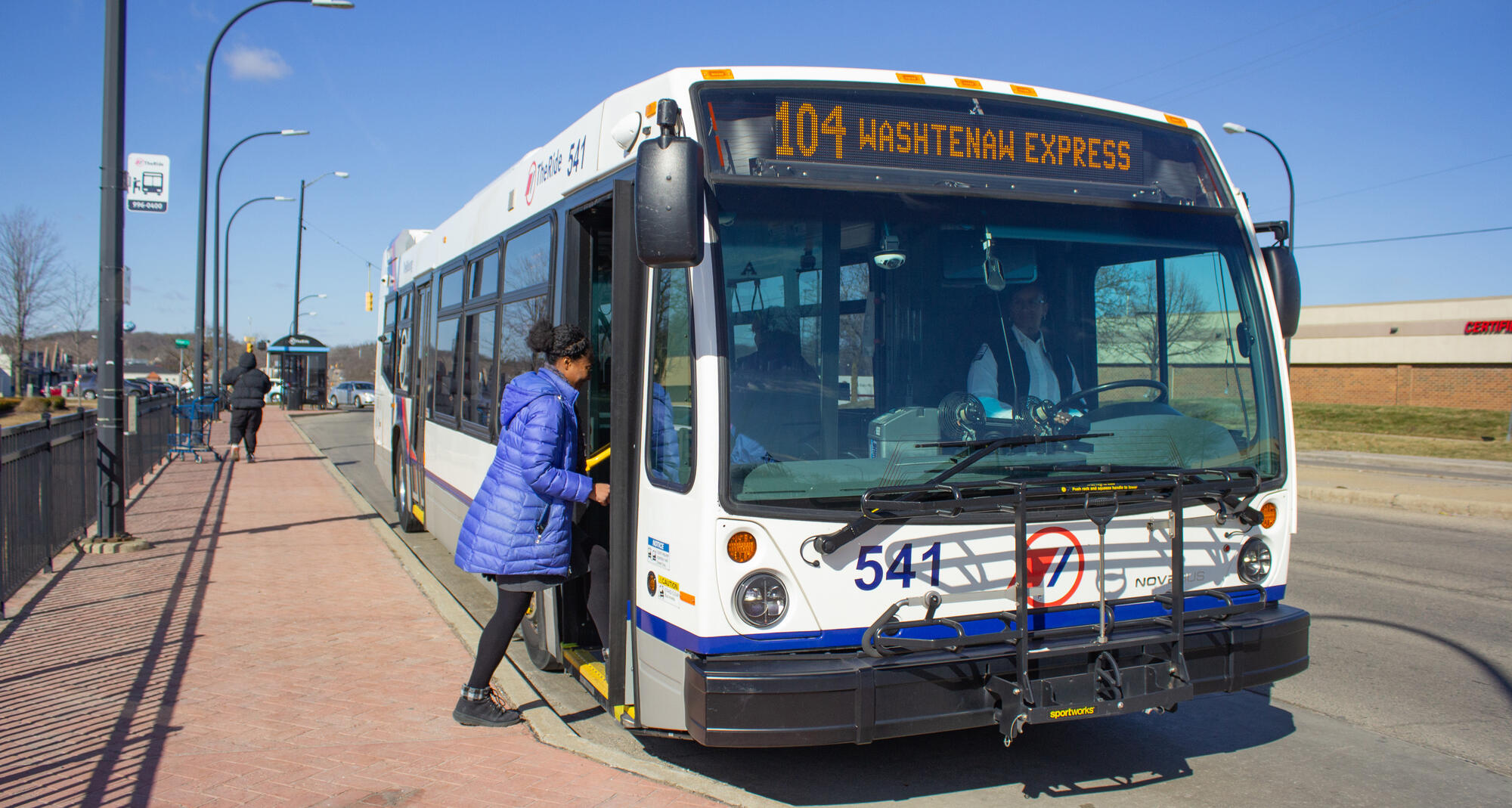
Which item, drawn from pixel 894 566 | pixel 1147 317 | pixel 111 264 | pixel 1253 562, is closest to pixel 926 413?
pixel 894 566

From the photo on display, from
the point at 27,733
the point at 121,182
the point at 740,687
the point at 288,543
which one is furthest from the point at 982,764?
the point at 121,182

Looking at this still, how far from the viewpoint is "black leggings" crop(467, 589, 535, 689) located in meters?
4.88

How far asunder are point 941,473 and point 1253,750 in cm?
237

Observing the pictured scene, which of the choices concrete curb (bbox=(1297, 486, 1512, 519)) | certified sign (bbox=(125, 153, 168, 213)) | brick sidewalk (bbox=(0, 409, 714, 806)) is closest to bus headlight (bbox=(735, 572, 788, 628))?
brick sidewalk (bbox=(0, 409, 714, 806))

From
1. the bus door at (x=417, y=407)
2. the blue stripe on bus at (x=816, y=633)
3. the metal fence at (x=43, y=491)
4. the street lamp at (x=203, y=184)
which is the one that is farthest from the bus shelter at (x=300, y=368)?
the blue stripe on bus at (x=816, y=633)

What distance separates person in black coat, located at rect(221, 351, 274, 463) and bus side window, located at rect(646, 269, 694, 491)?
1653 centimetres

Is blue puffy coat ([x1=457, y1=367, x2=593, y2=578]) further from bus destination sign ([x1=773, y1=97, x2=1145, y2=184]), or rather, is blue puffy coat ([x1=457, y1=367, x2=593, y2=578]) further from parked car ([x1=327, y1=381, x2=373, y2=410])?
parked car ([x1=327, y1=381, x2=373, y2=410])

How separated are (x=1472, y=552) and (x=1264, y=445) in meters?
8.50

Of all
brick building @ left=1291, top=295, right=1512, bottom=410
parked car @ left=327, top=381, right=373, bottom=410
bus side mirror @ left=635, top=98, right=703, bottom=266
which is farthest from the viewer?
parked car @ left=327, top=381, right=373, bottom=410

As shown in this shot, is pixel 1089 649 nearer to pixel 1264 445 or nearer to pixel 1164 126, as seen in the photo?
pixel 1264 445

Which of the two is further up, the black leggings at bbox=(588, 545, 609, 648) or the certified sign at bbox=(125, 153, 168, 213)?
the certified sign at bbox=(125, 153, 168, 213)

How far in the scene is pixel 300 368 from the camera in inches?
1750

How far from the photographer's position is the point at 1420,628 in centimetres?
737

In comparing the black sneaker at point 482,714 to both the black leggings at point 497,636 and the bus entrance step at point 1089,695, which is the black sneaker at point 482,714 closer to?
the black leggings at point 497,636
